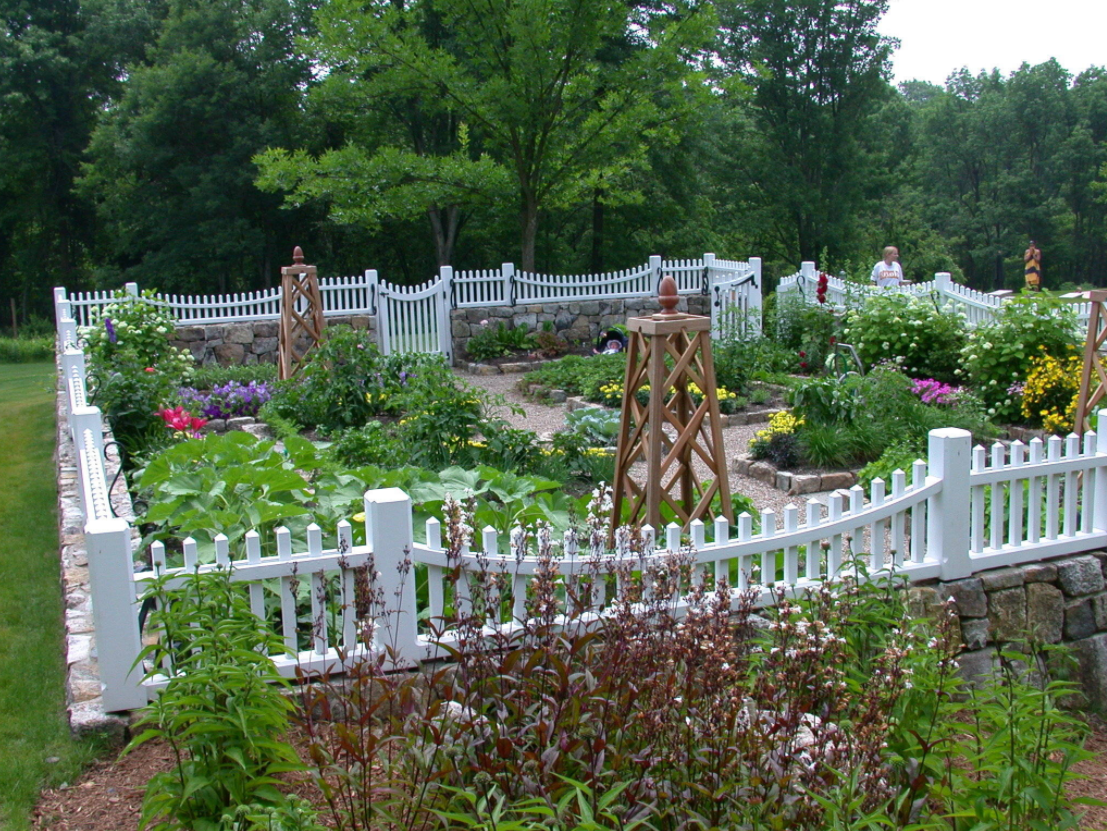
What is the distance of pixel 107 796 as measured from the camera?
2979 mm

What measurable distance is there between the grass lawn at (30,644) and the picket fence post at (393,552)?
1.03m

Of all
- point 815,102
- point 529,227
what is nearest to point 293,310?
point 529,227

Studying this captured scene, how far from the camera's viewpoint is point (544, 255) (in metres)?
25.3

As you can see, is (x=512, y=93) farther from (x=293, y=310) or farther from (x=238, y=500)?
(x=238, y=500)

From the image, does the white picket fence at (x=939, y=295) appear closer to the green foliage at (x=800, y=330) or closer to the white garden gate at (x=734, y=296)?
the green foliage at (x=800, y=330)

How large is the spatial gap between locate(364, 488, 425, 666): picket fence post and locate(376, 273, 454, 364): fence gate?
11.1 meters

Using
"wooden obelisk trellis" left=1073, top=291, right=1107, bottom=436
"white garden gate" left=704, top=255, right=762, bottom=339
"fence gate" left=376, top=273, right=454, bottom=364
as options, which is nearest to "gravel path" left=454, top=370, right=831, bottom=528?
"fence gate" left=376, top=273, right=454, bottom=364

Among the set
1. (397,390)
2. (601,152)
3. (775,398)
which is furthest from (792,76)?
(397,390)

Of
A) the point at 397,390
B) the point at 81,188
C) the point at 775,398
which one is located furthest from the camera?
the point at 81,188

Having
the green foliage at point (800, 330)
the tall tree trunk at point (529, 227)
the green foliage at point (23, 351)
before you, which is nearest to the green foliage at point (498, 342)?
the green foliage at point (800, 330)

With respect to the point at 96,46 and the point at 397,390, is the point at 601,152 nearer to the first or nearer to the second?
the point at 397,390

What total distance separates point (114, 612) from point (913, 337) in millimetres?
9365

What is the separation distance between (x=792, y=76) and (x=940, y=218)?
13.1 metres

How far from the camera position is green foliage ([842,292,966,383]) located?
10.7 m
